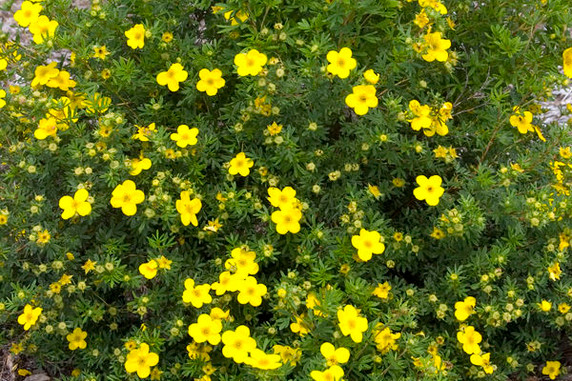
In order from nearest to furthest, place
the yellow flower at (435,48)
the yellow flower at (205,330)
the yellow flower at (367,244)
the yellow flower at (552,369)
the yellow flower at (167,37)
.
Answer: the yellow flower at (205,330) < the yellow flower at (367,244) < the yellow flower at (435,48) < the yellow flower at (167,37) < the yellow flower at (552,369)

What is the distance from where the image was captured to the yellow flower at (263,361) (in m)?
2.36

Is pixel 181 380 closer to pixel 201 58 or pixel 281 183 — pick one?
pixel 281 183

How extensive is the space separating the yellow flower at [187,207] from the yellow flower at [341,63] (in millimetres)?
780

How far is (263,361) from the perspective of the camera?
2.38 meters

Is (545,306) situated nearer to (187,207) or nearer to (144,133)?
(187,207)

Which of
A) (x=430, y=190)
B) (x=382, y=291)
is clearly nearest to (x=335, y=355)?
(x=382, y=291)

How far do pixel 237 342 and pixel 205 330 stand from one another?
15 cm

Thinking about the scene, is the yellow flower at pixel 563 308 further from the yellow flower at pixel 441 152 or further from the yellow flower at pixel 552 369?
the yellow flower at pixel 441 152

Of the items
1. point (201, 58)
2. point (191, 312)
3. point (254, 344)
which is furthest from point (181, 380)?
point (201, 58)

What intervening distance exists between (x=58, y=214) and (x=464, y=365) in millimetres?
1955

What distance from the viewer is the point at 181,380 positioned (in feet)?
9.65

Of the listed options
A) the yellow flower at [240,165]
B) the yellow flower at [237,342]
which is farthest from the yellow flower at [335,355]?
the yellow flower at [240,165]

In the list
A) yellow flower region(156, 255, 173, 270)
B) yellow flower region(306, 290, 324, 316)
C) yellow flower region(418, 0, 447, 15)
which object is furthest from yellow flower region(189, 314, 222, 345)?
yellow flower region(418, 0, 447, 15)

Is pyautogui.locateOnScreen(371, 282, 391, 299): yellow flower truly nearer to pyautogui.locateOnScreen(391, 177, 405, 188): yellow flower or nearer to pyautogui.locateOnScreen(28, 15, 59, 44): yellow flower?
pyautogui.locateOnScreen(391, 177, 405, 188): yellow flower
